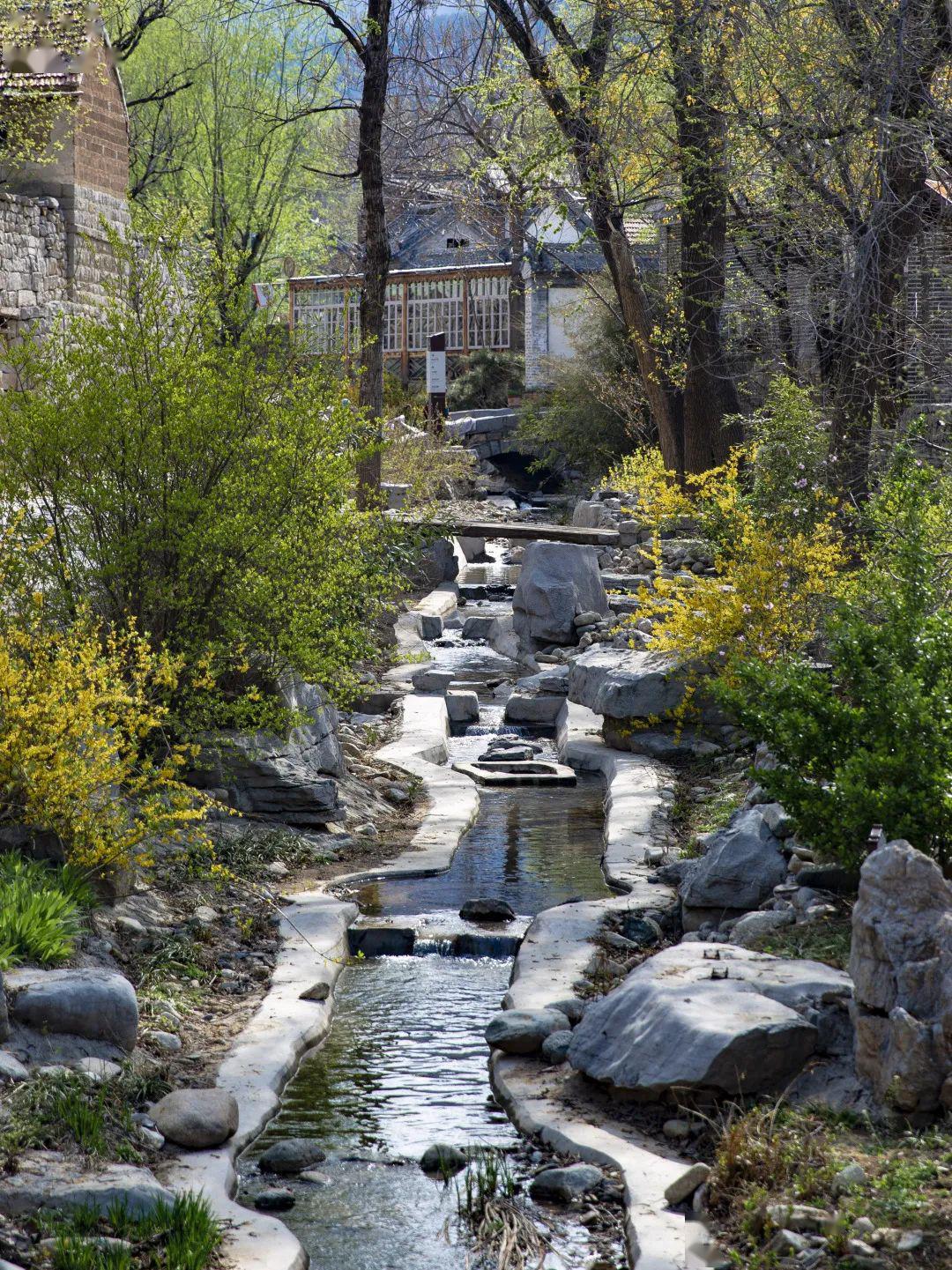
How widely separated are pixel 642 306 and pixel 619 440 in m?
7.22

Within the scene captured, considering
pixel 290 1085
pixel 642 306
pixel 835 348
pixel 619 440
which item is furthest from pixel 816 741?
pixel 619 440

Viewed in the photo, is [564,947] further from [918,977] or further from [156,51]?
[156,51]

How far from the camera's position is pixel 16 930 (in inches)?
205

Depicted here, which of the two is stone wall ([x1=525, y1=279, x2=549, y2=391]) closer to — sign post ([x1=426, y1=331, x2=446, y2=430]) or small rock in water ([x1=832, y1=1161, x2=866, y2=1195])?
sign post ([x1=426, y1=331, x2=446, y2=430])

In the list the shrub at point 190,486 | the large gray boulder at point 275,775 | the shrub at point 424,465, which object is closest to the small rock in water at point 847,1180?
the shrub at point 190,486

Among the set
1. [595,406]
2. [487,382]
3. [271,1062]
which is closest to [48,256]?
[595,406]

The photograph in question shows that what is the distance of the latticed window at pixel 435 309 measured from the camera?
32.0 metres

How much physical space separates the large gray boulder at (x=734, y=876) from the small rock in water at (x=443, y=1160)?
2207 millimetres

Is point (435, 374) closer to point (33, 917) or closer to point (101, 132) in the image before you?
point (101, 132)

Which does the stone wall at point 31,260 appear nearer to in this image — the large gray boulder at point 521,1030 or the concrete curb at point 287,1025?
the concrete curb at point 287,1025

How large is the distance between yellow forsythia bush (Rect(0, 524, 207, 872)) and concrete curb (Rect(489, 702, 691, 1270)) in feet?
5.22

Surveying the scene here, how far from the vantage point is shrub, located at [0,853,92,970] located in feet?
17.1

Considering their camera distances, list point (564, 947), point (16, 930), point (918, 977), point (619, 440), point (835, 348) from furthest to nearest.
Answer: point (619, 440) < point (835, 348) < point (564, 947) < point (16, 930) < point (918, 977)

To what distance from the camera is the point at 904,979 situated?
4.39 metres
